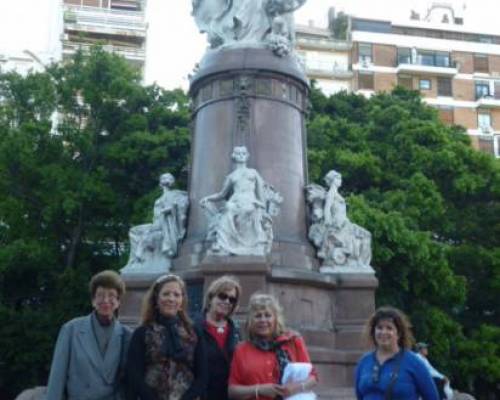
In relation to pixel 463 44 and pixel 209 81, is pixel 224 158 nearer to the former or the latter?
pixel 209 81

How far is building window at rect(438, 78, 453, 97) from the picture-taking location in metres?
44.3

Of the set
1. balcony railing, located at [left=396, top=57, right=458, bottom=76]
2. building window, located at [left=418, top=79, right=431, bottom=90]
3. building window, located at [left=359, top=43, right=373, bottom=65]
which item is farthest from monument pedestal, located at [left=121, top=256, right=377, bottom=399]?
building window, located at [left=418, top=79, right=431, bottom=90]

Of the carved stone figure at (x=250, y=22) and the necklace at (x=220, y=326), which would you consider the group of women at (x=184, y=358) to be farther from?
the carved stone figure at (x=250, y=22)

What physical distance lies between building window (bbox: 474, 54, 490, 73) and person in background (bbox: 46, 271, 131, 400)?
144 ft

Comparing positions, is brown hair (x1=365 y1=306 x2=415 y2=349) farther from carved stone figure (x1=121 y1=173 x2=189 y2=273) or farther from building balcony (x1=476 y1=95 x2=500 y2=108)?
building balcony (x1=476 y1=95 x2=500 y2=108)

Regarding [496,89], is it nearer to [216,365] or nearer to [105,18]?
[105,18]

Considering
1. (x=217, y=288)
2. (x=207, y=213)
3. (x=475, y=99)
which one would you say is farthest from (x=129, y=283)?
(x=475, y=99)

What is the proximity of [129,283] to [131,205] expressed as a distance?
9.82 metres

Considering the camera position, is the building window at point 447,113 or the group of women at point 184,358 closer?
the group of women at point 184,358

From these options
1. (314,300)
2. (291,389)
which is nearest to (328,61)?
(314,300)

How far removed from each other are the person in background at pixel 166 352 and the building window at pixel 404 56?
136 ft

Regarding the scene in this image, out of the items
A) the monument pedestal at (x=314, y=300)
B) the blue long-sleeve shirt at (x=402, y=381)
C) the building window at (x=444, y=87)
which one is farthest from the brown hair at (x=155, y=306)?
the building window at (x=444, y=87)

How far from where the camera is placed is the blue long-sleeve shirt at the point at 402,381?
4887mm

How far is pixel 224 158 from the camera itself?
1263 centimetres
